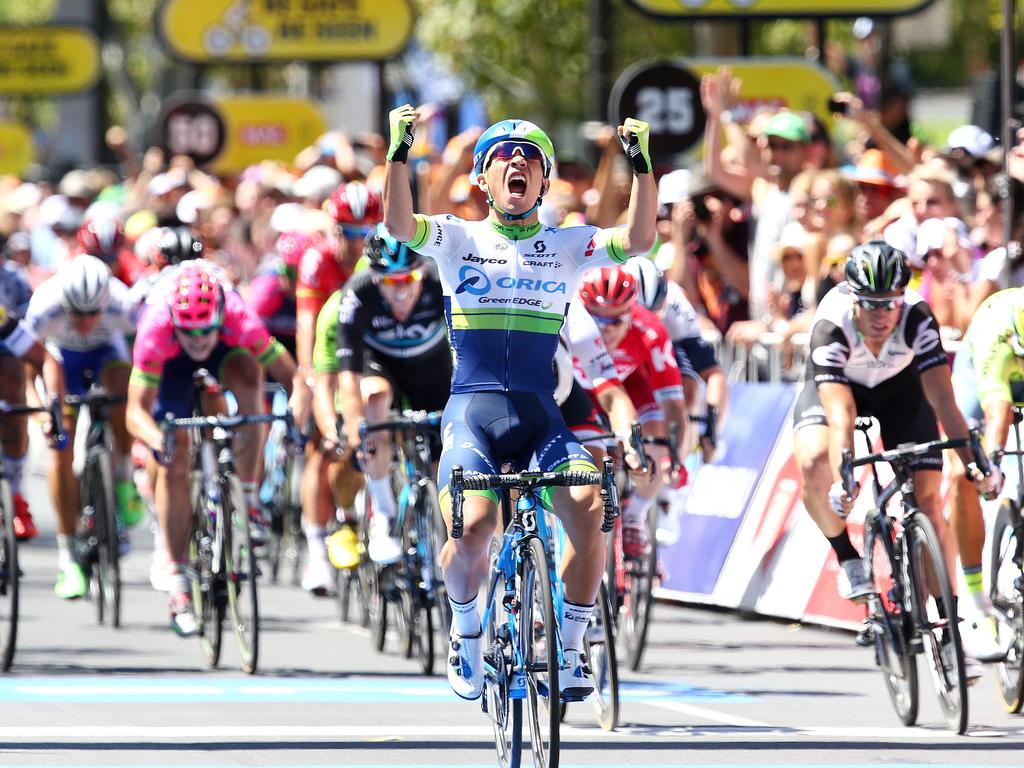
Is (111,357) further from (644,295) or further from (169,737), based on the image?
(169,737)

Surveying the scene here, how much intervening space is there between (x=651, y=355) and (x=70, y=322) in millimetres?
3483

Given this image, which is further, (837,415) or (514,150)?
(837,415)

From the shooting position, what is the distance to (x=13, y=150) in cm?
4553

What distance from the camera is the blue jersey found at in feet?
28.5

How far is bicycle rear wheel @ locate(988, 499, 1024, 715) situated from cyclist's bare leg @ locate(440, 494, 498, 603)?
272 cm

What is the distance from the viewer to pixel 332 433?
476 inches

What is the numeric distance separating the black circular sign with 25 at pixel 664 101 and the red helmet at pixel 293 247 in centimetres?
359

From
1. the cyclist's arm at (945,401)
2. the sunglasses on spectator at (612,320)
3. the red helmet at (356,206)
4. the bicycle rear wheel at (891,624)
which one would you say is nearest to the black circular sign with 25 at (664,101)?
the red helmet at (356,206)

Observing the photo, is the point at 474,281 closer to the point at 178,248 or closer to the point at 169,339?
the point at 169,339

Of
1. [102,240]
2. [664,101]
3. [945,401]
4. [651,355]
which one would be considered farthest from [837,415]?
[664,101]

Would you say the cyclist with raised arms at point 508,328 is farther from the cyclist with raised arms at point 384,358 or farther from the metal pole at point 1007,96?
the metal pole at point 1007,96

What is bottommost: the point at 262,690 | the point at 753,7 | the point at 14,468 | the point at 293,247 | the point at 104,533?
the point at 262,690

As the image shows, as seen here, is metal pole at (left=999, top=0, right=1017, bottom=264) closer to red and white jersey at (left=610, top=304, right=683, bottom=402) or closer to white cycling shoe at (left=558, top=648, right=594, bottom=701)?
red and white jersey at (left=610, top=304, right=683, bottom=402)

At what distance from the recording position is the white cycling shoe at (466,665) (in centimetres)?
845
